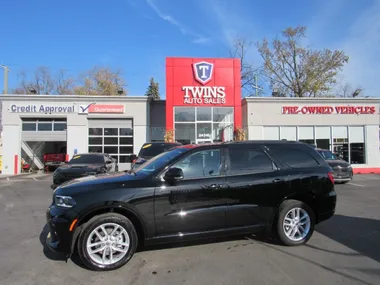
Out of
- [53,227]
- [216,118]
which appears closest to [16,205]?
[53,227]

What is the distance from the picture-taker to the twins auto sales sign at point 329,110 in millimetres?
22891

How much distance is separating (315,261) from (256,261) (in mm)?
853

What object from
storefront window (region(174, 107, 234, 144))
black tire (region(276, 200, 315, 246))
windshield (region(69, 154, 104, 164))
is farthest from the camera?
storefront window (region(174, 107, 234, 144))

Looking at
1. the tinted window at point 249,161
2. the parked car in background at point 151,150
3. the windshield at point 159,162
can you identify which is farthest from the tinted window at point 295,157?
the parked car in background at point 151,150

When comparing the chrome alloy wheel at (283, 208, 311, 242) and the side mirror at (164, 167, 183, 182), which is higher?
the side mirror at (164, 167, 183, 182)

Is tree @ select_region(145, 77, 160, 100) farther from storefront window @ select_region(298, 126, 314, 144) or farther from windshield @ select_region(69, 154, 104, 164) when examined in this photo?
windshield @ select_region(69, 154, 104, 164)

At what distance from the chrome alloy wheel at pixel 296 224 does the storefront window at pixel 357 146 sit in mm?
20089

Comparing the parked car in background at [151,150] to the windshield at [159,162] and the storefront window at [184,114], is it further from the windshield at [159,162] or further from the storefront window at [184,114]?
the storefront window at [184,114]

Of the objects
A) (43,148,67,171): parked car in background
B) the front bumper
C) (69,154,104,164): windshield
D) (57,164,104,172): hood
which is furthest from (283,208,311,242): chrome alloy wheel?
(43,148,67,171): parked car in background

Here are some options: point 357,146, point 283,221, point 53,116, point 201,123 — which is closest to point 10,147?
point 53,116

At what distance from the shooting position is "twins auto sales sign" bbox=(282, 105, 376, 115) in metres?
22.9

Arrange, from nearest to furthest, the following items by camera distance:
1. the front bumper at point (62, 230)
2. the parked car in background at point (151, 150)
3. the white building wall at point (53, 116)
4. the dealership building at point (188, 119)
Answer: the front bumper at point (62, 230)
the parked car in background at point (151, 150)
the dealership building at point (188, 119)
the white building wall at point (53, 116)

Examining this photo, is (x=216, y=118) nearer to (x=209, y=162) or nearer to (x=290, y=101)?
(x=290, y=101)

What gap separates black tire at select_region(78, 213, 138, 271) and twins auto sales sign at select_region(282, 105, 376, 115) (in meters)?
20.0
